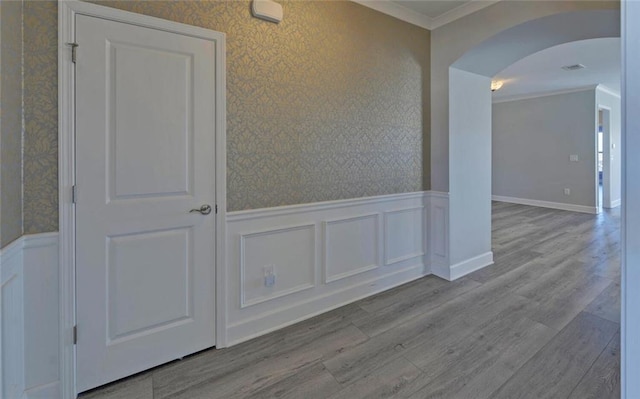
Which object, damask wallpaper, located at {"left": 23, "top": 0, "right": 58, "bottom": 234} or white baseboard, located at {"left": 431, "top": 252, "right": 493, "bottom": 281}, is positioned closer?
damask wallpaper, located at {"left": 23, "top": 0, "right": 58, "bottom": 234}

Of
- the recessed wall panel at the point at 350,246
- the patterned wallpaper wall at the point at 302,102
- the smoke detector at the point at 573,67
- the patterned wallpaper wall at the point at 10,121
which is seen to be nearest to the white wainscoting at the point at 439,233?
the patterned wallpaper wall at the point at 302,102

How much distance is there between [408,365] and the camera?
1918 millimetres

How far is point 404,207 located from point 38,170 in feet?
9.03

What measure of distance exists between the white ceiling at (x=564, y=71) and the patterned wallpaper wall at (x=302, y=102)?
2581 millimetres

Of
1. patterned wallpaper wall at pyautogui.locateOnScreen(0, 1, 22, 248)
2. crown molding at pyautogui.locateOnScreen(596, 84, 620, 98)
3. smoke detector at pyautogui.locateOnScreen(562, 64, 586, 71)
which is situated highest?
crown molding at pyautogui.locateOnScreen(596, 84, 620, 98)

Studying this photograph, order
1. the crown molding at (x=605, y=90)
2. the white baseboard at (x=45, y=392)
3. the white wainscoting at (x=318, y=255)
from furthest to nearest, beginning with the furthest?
the crown molding at (x=605, y=90), the white wainscoting at (x=318, y=255), the white baseboard at (x=45, y=392)

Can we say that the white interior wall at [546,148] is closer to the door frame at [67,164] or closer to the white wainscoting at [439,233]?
the white wainscoting at [439,233]

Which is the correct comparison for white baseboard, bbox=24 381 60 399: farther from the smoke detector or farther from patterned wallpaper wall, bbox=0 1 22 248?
the smoke detector

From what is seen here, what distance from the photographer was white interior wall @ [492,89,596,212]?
659cm

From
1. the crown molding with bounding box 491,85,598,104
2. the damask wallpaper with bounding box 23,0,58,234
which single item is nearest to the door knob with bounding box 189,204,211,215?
the damask wallpaper with bounding box 23,0,58,234

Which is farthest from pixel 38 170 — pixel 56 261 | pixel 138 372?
pixel 138 372

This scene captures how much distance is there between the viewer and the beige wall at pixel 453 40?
2477mm

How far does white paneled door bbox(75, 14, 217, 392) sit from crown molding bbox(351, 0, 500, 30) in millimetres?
1666

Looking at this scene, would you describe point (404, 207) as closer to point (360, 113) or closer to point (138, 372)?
point (360, 113)
